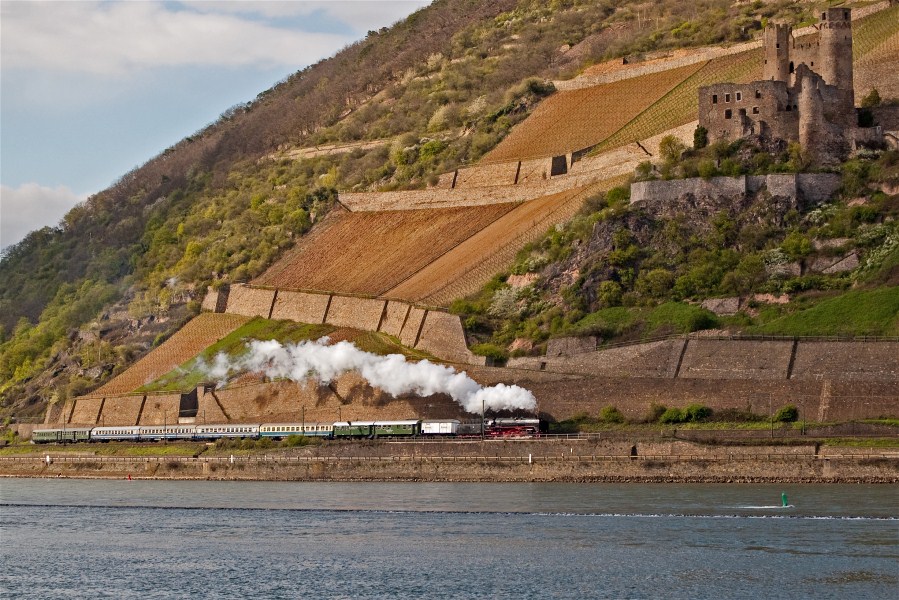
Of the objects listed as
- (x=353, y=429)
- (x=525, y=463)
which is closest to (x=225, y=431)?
(x=353, y=429)

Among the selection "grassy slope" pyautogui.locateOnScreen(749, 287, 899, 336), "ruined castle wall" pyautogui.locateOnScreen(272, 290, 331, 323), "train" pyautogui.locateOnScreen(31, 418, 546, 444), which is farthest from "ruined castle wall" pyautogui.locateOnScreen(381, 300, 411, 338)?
"grassy slope" pyautogui.locateOnScreen(749, 287, 899, 336)

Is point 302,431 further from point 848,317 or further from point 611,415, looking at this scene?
point 848,317

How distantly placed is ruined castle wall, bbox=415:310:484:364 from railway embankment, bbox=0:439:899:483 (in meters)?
8.34

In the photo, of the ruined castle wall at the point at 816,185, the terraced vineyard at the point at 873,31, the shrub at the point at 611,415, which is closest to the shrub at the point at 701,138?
the ruined castle wall at the point at 816,185

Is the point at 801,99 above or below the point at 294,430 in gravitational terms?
above

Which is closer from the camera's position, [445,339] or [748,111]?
A: [748,111]

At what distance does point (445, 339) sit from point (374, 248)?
2258cm

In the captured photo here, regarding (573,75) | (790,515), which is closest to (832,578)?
(790,515)

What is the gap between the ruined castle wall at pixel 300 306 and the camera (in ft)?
376

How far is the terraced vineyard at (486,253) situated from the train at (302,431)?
1129cm

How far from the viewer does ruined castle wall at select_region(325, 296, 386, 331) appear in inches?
4281

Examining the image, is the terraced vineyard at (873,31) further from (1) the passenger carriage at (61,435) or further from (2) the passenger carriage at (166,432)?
(1) the passenger carriage at (61,435)

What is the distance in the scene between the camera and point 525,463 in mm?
84750

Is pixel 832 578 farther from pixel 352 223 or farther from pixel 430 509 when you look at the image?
pixel 352 223
